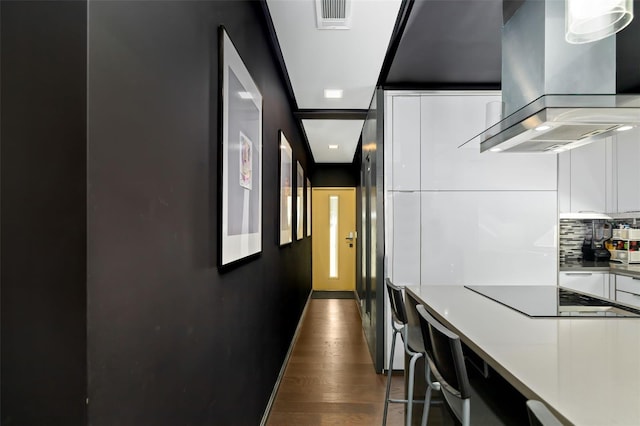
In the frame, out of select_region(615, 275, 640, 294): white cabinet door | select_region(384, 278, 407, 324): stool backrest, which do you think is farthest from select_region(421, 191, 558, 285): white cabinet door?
select_region(384, 278, 407, 324): stool backrest

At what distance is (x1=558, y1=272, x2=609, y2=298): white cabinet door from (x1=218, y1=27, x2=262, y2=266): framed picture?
292cm

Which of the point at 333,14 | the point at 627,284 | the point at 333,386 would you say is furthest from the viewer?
the point at 627,284

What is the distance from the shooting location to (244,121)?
1.91 m

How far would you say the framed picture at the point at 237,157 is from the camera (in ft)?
5.08

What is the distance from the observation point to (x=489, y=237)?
3570mm

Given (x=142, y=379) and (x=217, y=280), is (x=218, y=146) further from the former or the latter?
(x=142, y=379)

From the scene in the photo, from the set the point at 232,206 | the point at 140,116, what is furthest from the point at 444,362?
the point at 140,116

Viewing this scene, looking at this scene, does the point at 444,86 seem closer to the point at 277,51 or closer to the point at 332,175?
the point at 277,51

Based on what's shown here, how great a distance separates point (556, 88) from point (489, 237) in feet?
6.57

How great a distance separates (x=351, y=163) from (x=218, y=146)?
650 cm

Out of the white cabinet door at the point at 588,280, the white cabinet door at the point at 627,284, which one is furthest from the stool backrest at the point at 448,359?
the white cabinet door at the point at 627,284

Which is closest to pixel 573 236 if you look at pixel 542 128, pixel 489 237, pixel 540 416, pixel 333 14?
pixel 489 237

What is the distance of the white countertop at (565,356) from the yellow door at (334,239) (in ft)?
20.4

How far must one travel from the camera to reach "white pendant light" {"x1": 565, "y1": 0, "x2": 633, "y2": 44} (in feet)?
4.46
